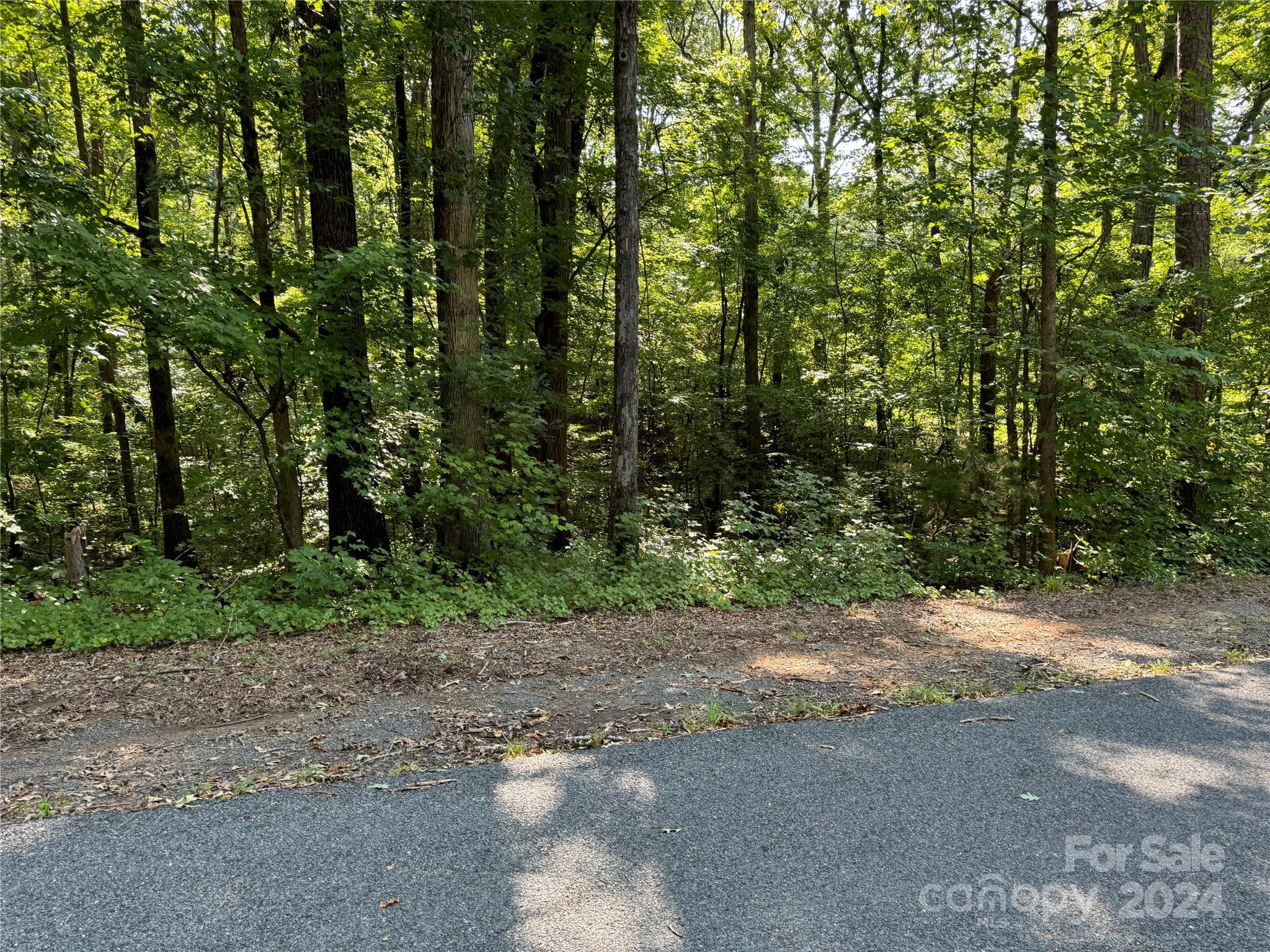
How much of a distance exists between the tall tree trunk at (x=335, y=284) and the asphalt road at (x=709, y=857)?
423 cm

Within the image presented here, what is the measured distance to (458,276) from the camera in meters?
7.82

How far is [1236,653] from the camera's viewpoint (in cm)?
526

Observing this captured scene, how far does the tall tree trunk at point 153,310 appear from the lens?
6590mm

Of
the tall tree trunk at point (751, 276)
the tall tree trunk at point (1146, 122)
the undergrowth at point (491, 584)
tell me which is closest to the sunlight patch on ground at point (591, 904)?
the undergrowth at point (491, 584)

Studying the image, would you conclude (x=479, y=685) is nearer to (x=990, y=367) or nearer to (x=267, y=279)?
(x=267, y=279)

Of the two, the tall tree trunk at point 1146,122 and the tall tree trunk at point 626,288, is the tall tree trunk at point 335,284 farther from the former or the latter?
the tall tree trunk at point 1146,122

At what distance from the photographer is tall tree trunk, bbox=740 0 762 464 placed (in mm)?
13750

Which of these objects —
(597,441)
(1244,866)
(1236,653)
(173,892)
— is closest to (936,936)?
(1244,866)

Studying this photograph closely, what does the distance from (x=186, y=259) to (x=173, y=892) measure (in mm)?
5881

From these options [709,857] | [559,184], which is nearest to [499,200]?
[559,184]

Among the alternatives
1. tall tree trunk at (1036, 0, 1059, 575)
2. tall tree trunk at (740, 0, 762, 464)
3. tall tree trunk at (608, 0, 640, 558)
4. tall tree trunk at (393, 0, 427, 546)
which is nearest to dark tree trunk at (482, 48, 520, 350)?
tall tree trunk at (393, 0, 427, 546)

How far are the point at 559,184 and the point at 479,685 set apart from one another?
7.54 m

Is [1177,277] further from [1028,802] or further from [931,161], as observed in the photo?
[1028,802]

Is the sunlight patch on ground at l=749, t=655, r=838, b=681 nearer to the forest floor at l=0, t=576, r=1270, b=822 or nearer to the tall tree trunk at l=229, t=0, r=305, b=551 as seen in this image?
the forest floor at l=0, t=576, r=1270, b=822
